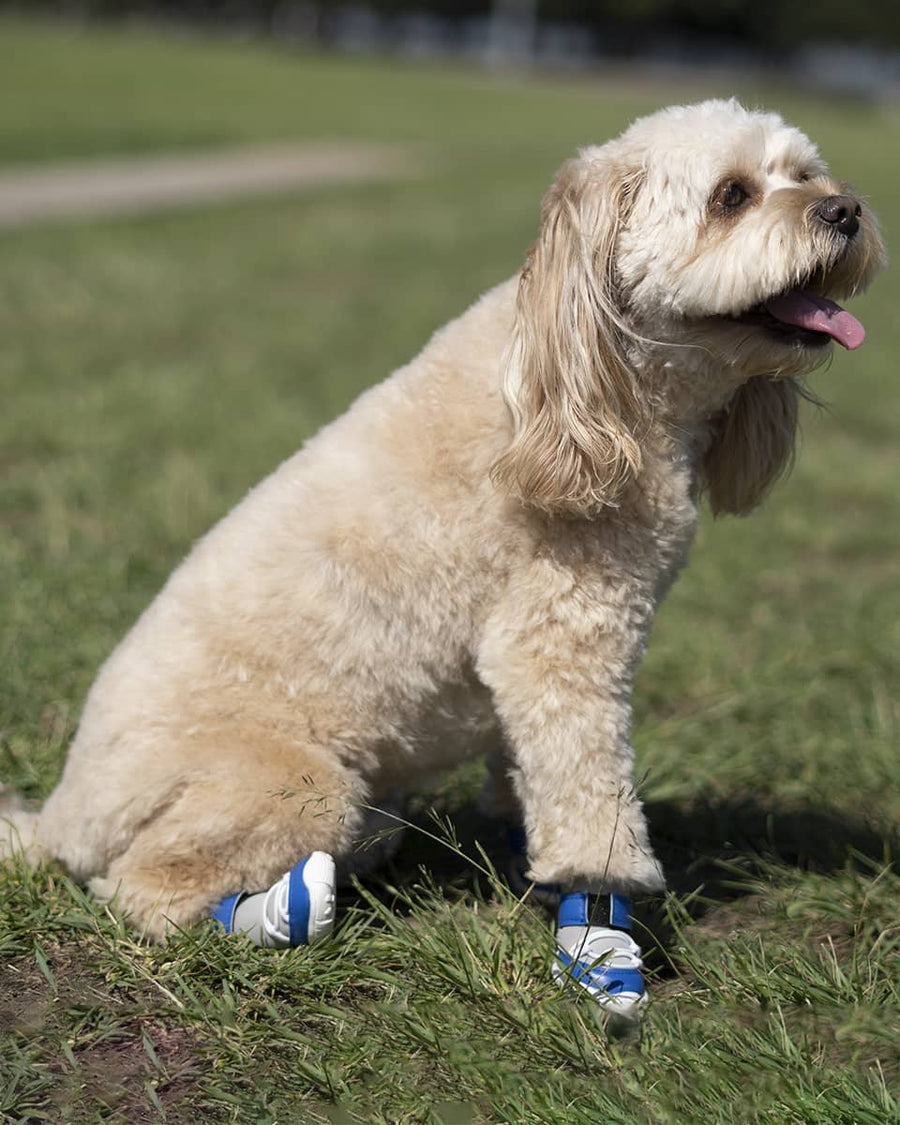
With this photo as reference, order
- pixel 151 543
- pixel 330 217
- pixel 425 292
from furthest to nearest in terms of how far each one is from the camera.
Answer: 1. pixel 330 217
2. pixel 425 292
3. pixel 151 543

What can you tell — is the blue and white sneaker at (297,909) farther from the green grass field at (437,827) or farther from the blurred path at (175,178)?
the blurred path at (175,178)

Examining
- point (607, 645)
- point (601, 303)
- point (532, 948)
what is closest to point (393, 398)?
point (601, 303)

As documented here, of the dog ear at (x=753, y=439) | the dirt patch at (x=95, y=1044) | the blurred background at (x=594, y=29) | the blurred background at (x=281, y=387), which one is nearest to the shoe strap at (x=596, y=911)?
the blurred background at (x=281, y=387)

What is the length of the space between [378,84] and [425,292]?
30566 millimetres

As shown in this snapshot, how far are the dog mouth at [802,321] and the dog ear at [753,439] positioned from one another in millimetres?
292

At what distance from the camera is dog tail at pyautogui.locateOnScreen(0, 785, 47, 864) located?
8.95ft

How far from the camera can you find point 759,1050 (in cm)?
224

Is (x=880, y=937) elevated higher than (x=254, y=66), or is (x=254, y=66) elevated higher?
(x=880, y=937)

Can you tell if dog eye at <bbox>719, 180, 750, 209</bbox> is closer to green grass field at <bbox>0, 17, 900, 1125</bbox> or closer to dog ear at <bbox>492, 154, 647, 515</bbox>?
dog ear at <bbox>492, 154, 647, 515</bbox>

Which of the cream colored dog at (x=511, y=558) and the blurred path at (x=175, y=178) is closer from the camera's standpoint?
the cream colored dog at (x=511, y=558)

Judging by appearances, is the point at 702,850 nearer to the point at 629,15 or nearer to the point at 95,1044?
the point at 95,1044

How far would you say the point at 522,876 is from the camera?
292cm

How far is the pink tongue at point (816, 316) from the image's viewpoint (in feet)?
8.21

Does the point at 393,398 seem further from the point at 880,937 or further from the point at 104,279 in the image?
the point at 104,279
